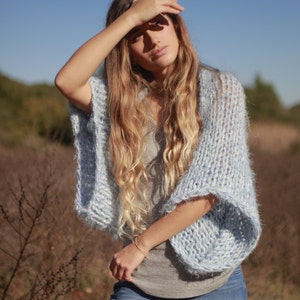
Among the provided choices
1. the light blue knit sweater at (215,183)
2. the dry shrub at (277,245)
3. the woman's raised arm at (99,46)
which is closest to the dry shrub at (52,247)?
the dry shrub at (277,245)

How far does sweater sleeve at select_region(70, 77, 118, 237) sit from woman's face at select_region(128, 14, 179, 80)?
176mm

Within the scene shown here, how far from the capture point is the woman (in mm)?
1899

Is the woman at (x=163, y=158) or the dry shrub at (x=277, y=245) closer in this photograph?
the woman at (x=163, y=158)

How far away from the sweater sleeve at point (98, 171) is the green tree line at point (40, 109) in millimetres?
8277

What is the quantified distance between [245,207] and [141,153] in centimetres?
38

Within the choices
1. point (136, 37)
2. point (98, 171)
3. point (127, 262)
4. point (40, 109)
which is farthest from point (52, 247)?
point (40, 109)

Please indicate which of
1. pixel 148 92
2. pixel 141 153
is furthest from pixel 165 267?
pixel 148 92

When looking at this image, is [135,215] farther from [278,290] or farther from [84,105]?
[278,290]

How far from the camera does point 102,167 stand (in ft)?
6.73

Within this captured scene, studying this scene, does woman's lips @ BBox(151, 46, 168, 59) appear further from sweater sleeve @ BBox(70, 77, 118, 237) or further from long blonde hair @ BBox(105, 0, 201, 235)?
sweater sleeve @ BBox(70, 77, 118, 237)

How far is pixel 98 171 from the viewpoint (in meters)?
2.05

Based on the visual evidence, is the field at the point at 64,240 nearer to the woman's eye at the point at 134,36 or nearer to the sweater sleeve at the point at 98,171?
the sweater sleeve at the point at 98,171

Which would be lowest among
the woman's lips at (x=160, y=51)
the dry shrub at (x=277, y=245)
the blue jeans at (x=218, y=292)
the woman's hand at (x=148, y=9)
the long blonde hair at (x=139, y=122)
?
the dry shrub at (x=277, y=245)

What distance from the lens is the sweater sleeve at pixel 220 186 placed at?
1.88 metres
